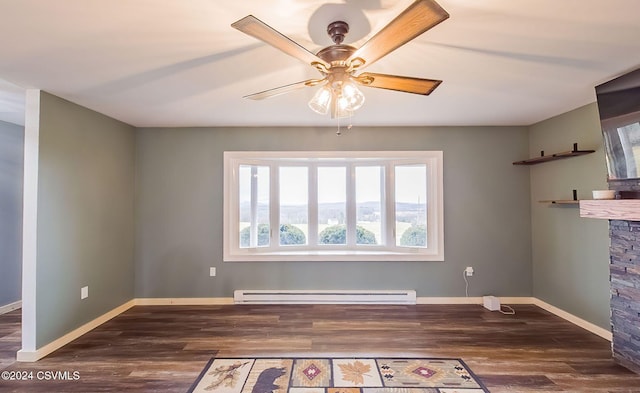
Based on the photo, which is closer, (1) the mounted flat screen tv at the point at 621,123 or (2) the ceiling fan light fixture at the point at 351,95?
(2) the ceiling fan light fixture at the point at 351,95

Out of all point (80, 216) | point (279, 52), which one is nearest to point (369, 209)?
point (279, 52)

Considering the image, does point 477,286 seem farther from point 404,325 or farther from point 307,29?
point 307,29

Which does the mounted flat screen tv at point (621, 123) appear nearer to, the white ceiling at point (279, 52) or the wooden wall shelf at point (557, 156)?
the white ceiling at point (279, 52)

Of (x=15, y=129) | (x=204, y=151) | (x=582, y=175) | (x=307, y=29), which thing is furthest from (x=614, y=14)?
(x=15, y=129)

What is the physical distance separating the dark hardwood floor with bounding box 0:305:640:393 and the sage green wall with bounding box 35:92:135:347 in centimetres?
34

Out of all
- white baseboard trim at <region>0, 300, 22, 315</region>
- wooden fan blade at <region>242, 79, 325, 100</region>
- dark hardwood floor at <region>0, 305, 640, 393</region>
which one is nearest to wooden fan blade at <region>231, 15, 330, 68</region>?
wooden fan blade at <region>242, 79, 325, 100</region>

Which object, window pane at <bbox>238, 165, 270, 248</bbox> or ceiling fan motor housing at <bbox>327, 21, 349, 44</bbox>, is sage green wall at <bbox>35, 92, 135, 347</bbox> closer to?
window pane at <bbox>238, 165, 270, 248</bbox>

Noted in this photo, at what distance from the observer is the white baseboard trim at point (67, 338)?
2551mm

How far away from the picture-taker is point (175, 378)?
7.46ft

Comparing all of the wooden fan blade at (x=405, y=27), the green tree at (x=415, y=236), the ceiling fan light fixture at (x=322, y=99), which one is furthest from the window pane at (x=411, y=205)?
the wooden fan blade at (x=405, y=27)

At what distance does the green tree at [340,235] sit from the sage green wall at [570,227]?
210 centimetres

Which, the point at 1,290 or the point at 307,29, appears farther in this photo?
the point at 1,290

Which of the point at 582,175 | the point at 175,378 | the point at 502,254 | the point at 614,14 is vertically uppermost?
the point at 614,14

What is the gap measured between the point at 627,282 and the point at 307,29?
3158mm
